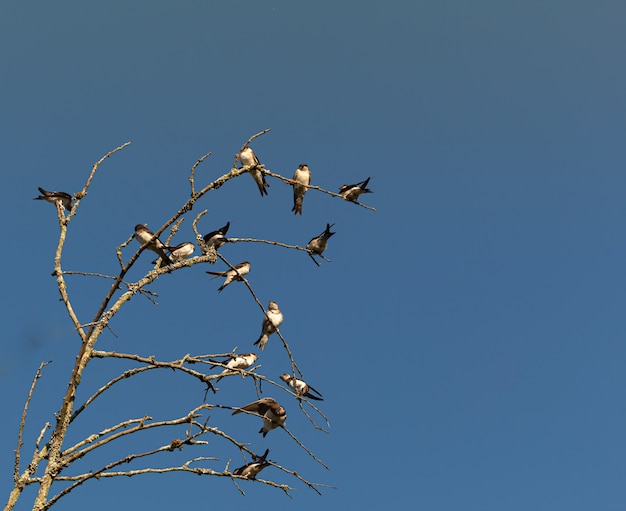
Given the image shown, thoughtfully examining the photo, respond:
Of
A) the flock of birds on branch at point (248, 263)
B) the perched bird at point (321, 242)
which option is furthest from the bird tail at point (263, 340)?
the perched bird at point (321, 242)

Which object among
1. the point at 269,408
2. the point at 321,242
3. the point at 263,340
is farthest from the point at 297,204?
the point at 269,408

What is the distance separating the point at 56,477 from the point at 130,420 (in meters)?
0.59

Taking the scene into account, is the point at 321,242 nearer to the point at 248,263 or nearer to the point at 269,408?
the point at 248,263

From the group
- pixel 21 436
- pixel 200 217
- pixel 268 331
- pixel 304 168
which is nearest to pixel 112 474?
pixel 21 436

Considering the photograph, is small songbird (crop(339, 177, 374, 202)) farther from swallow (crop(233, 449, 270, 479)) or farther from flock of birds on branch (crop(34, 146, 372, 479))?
swallow (crop(233, 449, 270, 479))

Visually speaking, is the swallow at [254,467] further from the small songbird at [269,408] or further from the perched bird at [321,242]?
the perched bird at [321,242]

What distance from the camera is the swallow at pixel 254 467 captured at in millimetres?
4910

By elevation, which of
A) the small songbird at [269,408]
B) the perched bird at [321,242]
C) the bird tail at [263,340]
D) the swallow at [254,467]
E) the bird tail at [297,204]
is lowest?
the swallow at [254,467]

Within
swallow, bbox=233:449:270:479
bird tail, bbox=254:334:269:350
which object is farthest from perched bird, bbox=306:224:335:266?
swallow, bbox=233:449:270:479

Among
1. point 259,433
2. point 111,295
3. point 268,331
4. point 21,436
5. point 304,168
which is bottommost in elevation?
point 21,436

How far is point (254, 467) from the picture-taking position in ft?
22.5

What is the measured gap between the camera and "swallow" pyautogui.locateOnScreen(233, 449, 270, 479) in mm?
4910

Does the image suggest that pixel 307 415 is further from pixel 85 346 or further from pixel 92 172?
pixel 92 172

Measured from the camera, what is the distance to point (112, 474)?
15.9 ft
